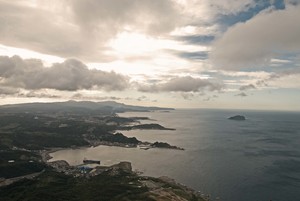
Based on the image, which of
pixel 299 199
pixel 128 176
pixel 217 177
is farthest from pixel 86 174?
pixel 299 199

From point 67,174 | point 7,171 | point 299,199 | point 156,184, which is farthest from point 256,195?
point 7,171

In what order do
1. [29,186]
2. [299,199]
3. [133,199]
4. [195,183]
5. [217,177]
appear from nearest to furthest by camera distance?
[133,199] → [299,199] → [29,186] → [195,183] → [217,177]

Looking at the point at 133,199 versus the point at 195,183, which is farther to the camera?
the point at 195,183

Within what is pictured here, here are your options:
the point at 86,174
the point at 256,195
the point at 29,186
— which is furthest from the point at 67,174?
the point at 256,195

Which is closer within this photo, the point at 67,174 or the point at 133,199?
the point at 133,199

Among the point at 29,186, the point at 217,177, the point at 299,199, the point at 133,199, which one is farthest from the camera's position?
the point at 217,177

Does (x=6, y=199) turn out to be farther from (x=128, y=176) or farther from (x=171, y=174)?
(x=171, y=174)

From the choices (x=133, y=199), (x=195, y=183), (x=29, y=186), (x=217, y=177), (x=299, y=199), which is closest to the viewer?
(x=133, y=199)

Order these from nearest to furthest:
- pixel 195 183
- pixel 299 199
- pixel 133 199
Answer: pixel 133 199, pixel 299 199, pixel 195 183

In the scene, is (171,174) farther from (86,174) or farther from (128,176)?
(86,174)
